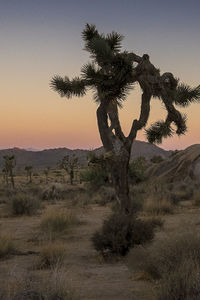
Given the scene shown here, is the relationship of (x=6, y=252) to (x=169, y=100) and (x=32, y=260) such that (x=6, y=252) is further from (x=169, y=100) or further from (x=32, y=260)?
(x=169, y=100)

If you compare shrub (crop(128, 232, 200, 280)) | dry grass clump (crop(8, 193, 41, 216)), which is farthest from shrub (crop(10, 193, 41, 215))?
shrub (crop(128, 232, 200, 280))

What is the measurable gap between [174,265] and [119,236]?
3.21 meters

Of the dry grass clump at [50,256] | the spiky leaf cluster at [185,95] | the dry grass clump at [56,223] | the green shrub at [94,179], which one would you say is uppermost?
the spiky leaf cluster at [185,95]

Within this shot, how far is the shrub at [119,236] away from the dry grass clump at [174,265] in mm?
1654

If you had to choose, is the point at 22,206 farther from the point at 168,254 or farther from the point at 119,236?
the point at 168,254

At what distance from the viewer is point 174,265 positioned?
573cm

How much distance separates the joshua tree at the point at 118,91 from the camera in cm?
1046

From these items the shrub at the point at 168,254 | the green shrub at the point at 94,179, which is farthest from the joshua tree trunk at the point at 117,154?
the green shrub at the point at 94,179

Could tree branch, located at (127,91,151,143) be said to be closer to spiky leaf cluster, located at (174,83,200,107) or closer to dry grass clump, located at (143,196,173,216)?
spiky leaf cluster, located at (174,83,200,107)

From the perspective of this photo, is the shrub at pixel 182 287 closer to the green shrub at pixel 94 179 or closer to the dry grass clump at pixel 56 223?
the dry grass clump at pixel 56 223

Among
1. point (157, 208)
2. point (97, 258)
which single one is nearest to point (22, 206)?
point (157, 208)

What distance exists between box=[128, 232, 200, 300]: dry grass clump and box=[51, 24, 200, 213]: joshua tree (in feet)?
11.6

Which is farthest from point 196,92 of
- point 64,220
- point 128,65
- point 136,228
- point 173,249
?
point 173,249

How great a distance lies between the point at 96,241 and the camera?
29.7 ft
